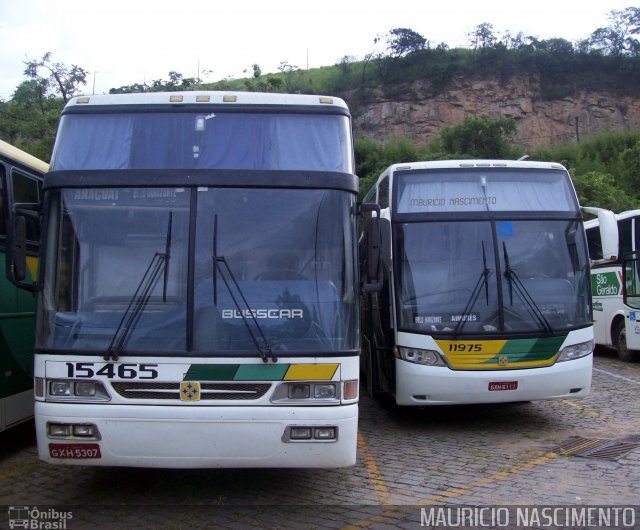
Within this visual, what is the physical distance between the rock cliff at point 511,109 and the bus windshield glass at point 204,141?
59.3 metres

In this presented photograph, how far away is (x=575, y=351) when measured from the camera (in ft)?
29.0

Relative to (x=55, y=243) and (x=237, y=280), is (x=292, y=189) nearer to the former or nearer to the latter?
(x=237, y=280)

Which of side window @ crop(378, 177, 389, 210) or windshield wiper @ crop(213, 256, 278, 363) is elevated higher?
side window @ crop(378, 177, 389, 210)

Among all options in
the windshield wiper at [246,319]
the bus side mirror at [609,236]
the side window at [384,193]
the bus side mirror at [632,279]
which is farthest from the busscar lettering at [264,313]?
the bus side mirror at [632,279]

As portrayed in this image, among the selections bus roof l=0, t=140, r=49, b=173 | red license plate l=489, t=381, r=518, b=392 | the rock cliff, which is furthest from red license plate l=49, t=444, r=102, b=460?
the rock cliff

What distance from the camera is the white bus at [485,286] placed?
862 centimetres

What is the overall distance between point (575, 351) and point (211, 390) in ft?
17.1

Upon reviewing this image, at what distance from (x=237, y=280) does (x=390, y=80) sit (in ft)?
214

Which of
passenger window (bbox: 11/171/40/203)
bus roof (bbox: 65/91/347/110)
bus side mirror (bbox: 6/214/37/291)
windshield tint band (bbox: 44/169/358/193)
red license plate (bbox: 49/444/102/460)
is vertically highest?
bus roof (bbox: 65/91/347/110)

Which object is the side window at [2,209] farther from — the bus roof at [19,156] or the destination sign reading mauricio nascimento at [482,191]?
the destination sign reading mauricio nascimento at [482,191]

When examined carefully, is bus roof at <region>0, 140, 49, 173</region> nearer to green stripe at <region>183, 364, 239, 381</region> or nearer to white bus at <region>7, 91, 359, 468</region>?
white bus at <region>7, 91, 359, 468</region>

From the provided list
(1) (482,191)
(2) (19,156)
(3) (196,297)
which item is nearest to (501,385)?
(1) (482,191)

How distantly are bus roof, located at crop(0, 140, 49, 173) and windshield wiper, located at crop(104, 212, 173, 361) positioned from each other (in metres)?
3.24

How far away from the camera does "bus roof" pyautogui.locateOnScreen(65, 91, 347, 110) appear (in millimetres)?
6211
